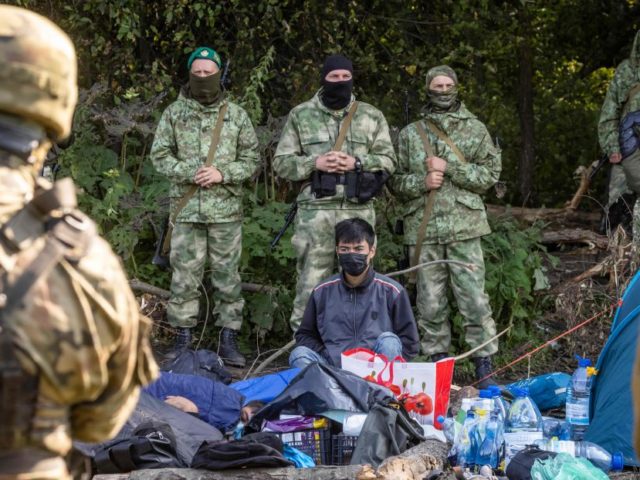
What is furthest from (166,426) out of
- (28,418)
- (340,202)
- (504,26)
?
(504,26)

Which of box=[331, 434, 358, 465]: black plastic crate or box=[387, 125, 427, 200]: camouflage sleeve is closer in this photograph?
box=[331, 434, 358, 465]: black plastic crate

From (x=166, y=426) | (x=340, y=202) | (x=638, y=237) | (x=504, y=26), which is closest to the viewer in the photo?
(x=166, y=426)

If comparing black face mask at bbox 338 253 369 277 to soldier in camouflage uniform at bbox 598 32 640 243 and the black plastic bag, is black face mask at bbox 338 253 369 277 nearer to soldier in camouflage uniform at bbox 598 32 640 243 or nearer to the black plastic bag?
the black plastic bag

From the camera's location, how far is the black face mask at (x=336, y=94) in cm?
735

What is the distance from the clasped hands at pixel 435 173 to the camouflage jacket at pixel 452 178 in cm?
4

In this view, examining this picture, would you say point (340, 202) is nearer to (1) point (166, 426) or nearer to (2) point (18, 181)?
(1) point (166, 426)

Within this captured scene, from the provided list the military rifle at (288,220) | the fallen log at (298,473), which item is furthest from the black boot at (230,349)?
the fallen log at (298,473)

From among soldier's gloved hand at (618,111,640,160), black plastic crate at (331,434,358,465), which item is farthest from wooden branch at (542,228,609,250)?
black plastic crate at (331,434,358,465)

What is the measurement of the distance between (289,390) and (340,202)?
1972 millimetres

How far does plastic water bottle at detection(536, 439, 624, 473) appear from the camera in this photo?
5332 mm

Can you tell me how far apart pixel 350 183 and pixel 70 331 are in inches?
198

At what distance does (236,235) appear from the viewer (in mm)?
7805

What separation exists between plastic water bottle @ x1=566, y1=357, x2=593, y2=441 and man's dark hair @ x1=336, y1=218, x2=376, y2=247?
1456 mm

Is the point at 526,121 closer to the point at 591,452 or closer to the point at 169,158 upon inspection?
the point at 169,158
